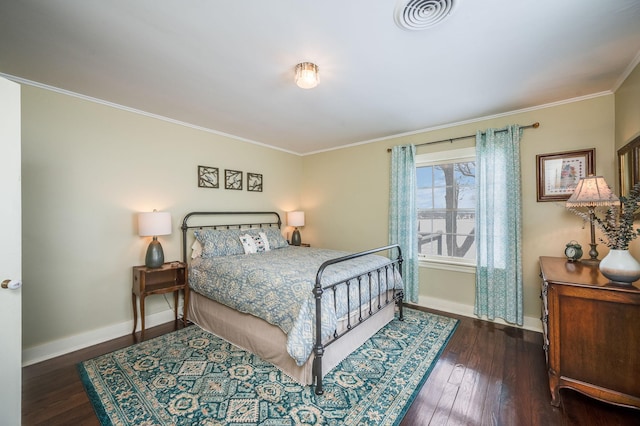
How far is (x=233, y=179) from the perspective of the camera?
4137 mm

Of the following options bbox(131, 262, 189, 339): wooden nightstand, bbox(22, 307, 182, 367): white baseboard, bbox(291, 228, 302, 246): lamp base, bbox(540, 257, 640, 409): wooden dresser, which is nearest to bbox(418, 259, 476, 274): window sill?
bbox(540, 257, 640, 409): wooden dresser

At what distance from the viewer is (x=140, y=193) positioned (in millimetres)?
3180

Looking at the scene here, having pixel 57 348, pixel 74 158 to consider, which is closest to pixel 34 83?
pixel 74 158

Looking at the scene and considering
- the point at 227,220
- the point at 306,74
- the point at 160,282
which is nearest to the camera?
the point at 306,74

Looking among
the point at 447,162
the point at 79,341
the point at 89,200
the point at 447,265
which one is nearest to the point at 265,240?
the point at 89,200

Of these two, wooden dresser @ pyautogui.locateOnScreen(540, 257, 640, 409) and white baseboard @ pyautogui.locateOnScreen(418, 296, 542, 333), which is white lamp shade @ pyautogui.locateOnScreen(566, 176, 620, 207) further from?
white baseboard @ pyautogui.locateOnScreen(418, 296, 542, 333)

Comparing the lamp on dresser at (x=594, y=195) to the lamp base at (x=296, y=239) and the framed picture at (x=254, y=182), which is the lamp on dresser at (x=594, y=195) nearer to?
the lamp base at (x=296, y=239)

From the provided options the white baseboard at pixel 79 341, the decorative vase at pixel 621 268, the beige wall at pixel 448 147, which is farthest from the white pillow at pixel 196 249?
the decorative vase at pixel 621 268

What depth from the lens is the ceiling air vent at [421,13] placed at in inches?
60.7

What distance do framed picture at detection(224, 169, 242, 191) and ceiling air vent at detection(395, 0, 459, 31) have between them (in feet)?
10.1

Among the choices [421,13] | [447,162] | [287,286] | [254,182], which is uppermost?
[421,13]

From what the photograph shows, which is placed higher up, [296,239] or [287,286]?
[296,239]

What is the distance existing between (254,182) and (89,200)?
2.14 m

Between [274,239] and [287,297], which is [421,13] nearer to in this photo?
[287,297]
